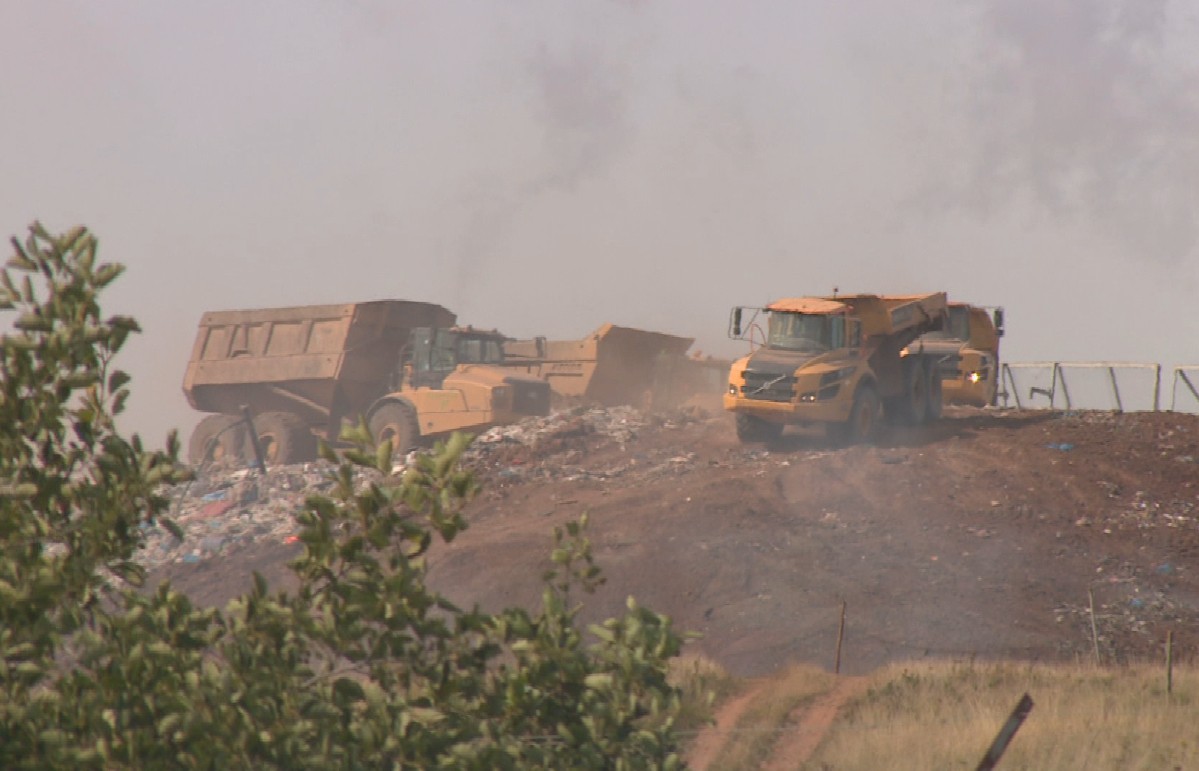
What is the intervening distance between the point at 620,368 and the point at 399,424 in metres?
6.74

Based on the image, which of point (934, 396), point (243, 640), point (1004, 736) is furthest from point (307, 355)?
point (243, 640)

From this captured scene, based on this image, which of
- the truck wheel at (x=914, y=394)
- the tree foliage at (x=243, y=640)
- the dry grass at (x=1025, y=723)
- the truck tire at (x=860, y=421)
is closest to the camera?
the tree foliage at (x=243, y=640)

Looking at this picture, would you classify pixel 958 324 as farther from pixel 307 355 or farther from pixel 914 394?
pixel 307 355

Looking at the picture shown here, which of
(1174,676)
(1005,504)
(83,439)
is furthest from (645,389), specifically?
(83,439)

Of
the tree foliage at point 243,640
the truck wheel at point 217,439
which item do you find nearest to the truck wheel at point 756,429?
the truck wheel at point 217,439

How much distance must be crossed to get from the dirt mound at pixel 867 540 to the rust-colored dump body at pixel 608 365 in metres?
5.35

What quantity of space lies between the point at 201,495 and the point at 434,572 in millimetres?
7480

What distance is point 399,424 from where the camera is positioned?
866 inches

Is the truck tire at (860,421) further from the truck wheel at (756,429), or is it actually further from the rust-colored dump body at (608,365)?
the rust-colored dump body at (608,365)

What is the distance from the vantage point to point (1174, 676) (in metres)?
11.0

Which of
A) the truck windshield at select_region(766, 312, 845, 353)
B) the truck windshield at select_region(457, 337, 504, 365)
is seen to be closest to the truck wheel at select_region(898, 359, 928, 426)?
the truck windshield at select_region(766, 312, 845, 353)

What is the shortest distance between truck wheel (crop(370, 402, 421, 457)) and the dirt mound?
1232mm

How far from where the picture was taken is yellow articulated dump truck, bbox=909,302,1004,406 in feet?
78.7

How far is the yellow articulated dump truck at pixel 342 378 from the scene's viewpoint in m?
22.0
